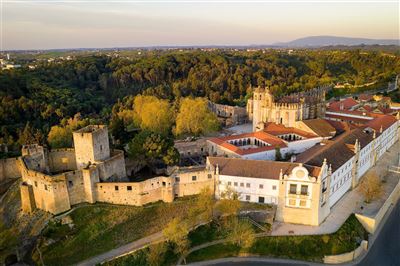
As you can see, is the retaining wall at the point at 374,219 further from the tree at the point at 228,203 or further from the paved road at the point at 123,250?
the paved road at the point at 123,250

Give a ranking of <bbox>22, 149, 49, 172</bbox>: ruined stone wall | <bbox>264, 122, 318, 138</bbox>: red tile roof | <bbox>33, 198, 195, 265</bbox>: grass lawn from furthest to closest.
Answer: <bbox>264, 122, 318, 138</bbox>: red tile roof
<bbox>22, 149, 49, 172</bbox>: ruined stone wall
<bbox>33, 198, 195, 265</bbox>: grass lawn

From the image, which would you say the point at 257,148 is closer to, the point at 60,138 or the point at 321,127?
the point at 321,127

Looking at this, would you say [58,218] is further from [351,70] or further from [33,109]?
[351,70]

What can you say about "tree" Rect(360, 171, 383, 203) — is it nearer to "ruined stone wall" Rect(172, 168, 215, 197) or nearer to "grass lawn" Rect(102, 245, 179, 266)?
"ruined stone wall" Rect(172, 168, 215, 197)

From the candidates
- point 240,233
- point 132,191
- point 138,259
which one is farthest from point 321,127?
point 138,259

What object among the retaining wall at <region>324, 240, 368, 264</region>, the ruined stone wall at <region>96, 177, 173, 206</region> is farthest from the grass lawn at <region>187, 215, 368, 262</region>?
the ruined stone wall at <region>96, 177, 173, 206</region>

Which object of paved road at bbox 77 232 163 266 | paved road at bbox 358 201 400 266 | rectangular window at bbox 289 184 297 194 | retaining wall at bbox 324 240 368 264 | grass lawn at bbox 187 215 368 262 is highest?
rectangular window at bbox 289 184 297 194
